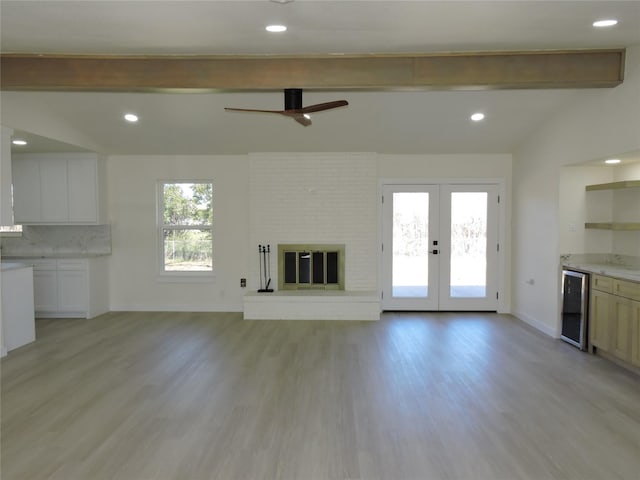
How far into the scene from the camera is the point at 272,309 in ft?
20.4

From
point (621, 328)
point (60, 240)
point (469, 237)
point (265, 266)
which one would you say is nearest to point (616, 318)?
point (621, 328)

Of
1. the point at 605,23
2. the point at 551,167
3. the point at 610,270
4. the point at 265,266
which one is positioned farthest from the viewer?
the point at 265,266

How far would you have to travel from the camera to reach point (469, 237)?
6523 millimetres

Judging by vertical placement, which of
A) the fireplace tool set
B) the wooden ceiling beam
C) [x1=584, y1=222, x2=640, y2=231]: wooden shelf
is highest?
the wooden ceiling beam

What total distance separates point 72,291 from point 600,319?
7.08m

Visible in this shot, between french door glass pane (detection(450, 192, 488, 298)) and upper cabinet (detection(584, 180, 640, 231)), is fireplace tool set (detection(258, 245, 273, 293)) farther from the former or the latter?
upper cabinet (detection(584, 180, 640, 231))

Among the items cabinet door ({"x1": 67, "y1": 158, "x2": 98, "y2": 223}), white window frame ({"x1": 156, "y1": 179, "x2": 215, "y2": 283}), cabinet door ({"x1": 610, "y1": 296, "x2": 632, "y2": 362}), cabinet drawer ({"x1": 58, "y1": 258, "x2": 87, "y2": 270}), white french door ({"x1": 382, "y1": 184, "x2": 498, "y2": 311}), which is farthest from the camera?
white window frame ({"x1": 156, "y1": 179, "x2": 215, "y2": 283})

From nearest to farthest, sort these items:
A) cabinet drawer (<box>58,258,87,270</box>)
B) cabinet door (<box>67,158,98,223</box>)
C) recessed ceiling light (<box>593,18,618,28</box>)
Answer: recessed ceiling light (<box>593,18,618,28</box>)
cabinet drawer (<box>58,258,87,270</box>)
cabinet door (<box>67,158,98,223</box>)

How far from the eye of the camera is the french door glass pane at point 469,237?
6.52 metres

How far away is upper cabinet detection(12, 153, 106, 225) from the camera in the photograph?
629 cm

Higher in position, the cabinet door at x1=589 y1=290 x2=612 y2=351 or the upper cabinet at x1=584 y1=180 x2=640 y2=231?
the upper cabinet at x1=584 y1=180 x2=640 y2=231

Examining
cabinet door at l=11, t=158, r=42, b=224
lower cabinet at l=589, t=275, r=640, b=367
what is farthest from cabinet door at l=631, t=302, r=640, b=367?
cabinet door at l=11, t=158, r=42, b=224

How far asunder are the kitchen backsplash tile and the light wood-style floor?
6.09 feet

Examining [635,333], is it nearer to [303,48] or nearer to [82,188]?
[303,48]
